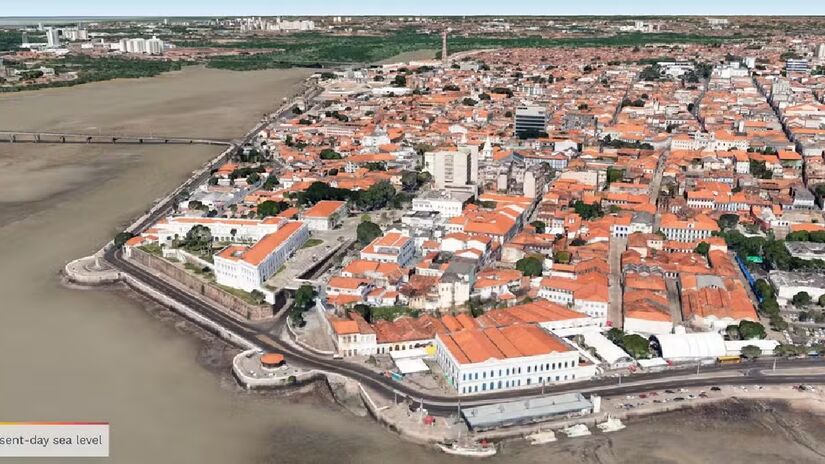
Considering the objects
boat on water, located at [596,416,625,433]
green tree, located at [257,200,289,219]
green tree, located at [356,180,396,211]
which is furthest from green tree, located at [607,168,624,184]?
boat on water, located at [596,416,625,433]

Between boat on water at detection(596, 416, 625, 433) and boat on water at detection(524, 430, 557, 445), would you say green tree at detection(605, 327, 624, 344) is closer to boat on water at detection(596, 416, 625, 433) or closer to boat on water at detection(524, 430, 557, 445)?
boat on water at detection(596, 416, 625, 433)

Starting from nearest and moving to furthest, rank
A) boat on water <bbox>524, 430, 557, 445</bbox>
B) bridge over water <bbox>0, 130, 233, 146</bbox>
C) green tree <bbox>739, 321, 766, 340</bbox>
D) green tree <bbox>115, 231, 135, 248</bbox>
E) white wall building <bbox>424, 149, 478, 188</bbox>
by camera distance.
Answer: boat on water <bbox>524, 430, 557, 445</bbox> → green tree <bbox>739, 321, 766, 340</bbox> → green tree <bbox>115, 231, 135, 248</bbox> → white wall building <bbox>424, 149, 478, 188</bbox> → bridge over water <bbox>0, 130, 233, 146</bbox>

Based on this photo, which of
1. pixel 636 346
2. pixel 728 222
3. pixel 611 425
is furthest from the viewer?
pixel 728 222

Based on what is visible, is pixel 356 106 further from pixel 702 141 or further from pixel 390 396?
pixel 390 396

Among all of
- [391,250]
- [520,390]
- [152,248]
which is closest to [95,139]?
[152,248]

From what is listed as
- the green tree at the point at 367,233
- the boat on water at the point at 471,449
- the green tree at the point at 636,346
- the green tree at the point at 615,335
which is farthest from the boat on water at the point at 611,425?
the green tree at the point at 367,233

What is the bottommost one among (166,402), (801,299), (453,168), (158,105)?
(166,402)

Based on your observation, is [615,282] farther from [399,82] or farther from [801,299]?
[399,82]
